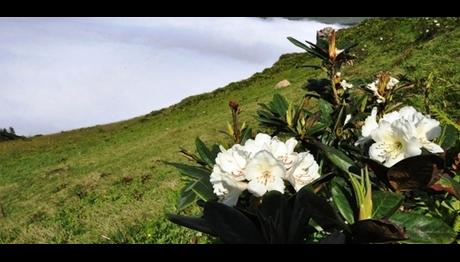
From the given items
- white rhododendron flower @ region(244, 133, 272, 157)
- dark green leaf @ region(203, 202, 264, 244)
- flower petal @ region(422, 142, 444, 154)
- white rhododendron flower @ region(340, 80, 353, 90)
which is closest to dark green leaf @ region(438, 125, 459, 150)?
flower petal @ region(422, 142, 444, 154)

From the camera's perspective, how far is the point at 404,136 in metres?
1.64

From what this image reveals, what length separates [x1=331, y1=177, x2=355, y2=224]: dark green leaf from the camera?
1.29m

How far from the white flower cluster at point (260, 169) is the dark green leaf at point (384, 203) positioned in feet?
1.09

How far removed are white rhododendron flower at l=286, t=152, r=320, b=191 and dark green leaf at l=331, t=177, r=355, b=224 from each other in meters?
0.28

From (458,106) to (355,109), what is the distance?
5979mm

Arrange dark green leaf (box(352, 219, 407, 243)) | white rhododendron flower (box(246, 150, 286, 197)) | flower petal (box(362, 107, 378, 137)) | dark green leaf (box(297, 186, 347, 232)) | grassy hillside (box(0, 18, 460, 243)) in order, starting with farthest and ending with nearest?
1. grassy hillside (box(0, 18, 460, 243))
2. flower petal (box(362, 107, 378, 137))
3. white rhododendron flower (box(246, 150, 286, 197))
4. dark green leaf (box(297, 186, 347, 232))
5. dark green leaf (box(352, 219, 407, 243))

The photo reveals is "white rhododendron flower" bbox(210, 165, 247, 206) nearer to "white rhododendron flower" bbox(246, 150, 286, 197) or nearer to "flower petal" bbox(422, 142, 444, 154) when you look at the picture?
"white rhododendron flower" bbox(246, 150, 286, 197)

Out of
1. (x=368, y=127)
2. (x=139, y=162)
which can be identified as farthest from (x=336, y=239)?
(x=139, y=162)

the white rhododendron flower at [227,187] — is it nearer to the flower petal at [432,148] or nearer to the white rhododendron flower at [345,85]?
the flower petal at [432,148]

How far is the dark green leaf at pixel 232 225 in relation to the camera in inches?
51.9

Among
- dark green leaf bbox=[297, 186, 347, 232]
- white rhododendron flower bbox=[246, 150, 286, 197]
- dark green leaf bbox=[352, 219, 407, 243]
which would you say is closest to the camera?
dark green leaf bbox=[352, 219, 407, 243]

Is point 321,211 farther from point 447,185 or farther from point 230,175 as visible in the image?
point 447,185

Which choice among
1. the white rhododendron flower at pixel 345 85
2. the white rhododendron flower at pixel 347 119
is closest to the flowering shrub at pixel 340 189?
the white rhododendron flower at pixel 347 119

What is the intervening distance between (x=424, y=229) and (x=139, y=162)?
696 inches
